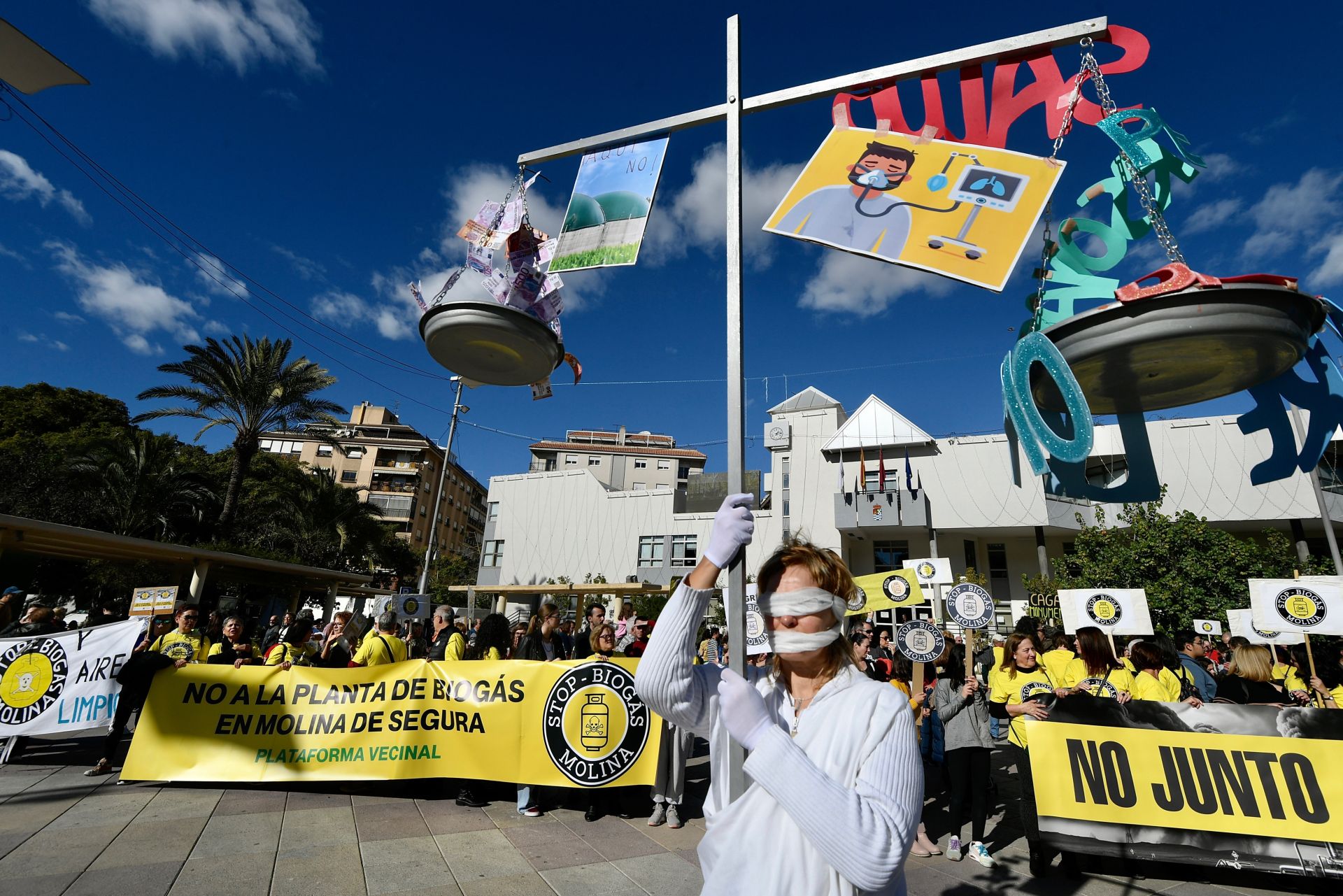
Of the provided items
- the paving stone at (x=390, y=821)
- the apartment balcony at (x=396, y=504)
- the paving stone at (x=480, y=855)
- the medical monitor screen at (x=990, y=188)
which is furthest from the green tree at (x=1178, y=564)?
the apartment balcony at (x=396, y=504)

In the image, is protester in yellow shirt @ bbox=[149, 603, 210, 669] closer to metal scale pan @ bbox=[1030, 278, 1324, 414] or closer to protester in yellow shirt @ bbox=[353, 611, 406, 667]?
protester in yellow shirt @ bbox=[353, 611, 406, 667]

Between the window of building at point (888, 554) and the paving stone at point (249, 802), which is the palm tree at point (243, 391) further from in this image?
the window of building at point (888, 554)

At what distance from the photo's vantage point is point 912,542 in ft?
112

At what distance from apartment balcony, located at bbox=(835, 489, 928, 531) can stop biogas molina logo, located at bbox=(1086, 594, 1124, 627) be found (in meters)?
22.6

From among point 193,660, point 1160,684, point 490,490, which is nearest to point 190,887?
point 193,660

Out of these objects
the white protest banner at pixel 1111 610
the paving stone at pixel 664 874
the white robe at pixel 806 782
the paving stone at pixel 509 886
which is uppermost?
the white protest banner at pixel 1111 610

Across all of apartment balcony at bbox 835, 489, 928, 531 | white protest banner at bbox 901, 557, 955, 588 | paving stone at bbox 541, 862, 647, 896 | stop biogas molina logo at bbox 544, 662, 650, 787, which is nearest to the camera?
paving stone at bbox 541, 862, 647, 896

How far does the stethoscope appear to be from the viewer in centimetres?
234

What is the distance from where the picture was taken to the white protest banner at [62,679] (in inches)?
254

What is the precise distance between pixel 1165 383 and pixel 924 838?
14.5 ft

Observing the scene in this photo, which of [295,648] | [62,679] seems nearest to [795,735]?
[295,648]

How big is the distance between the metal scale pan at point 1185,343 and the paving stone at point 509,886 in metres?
4.19

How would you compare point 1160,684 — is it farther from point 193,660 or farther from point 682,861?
point 193,660

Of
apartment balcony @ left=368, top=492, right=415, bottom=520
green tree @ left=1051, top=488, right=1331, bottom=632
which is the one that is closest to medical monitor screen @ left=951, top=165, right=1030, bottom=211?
green tree @ left=1051, top=488, right=1331, bottom=632
